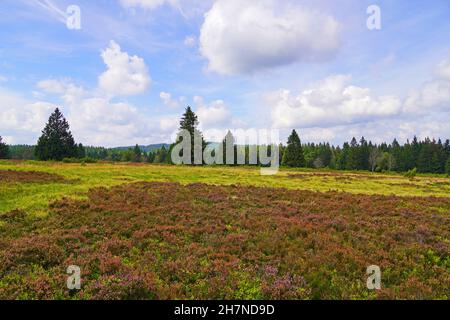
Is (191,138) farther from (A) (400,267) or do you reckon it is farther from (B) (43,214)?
(A) (400,267)

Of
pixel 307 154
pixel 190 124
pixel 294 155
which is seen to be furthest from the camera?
pixel 307 154

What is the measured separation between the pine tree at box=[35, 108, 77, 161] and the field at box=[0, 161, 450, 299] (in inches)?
2515

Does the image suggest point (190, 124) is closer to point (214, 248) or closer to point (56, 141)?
point (56, 141)

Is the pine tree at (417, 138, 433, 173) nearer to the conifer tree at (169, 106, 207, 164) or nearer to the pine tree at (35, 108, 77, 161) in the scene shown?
the conifer tree at (169, 106, 207, 164)

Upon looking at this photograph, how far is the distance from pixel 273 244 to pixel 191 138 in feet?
209

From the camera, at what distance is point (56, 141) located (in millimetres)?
80000

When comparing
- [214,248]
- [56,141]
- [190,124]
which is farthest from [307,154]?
[214,248]

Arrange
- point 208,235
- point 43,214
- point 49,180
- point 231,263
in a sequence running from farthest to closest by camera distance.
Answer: point 49,180 < point 43,214 < point 208,235 < point 231,263

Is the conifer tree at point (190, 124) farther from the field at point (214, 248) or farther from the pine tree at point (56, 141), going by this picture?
the field at point (214, 248)

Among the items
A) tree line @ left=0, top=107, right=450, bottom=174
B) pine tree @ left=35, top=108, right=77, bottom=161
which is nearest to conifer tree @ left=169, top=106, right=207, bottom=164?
tree line @ left=0, top=107, right=450, bottom=174

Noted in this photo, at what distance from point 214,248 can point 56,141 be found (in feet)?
261

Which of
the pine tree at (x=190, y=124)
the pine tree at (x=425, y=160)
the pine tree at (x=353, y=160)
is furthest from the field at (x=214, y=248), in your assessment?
the pine tree at (x=425, y=160)
